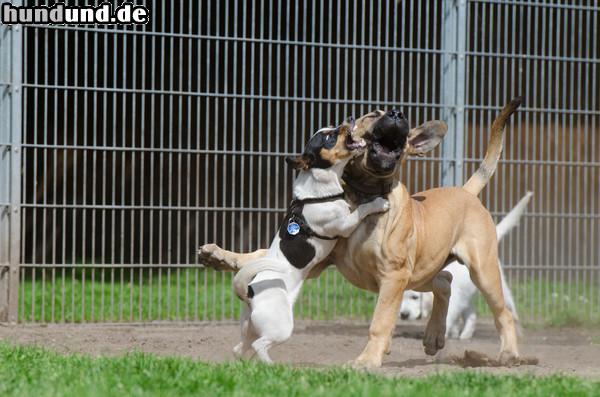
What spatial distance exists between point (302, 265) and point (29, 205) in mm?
3571

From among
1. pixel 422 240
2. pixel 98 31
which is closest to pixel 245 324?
pixel 422 240

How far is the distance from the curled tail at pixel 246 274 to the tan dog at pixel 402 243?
270 mm

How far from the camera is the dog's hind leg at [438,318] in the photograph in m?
5.87

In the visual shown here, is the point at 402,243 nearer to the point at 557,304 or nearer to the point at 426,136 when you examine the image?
the point at 426,136

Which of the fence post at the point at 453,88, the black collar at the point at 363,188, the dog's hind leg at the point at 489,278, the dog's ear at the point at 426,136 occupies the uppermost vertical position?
the fence post at the point at 453,88

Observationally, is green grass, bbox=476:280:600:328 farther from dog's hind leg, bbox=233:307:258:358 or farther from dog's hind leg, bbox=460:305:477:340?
dog's hind leg, bbox=233:307:258:358

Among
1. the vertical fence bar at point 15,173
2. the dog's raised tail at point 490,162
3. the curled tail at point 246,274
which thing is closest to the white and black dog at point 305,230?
the curled tail at point 246,274

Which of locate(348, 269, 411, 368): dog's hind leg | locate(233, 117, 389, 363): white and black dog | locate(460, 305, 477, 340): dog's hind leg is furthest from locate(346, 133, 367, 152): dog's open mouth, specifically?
locate(460, 305, 477, 340): dog's hind leg

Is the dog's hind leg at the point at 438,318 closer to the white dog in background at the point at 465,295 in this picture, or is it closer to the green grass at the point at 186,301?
the white dog in background at the point at 465,295

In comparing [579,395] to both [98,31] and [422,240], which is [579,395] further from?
[98,31]

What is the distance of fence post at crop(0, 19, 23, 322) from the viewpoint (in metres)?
7.65

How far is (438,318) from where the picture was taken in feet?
19.3

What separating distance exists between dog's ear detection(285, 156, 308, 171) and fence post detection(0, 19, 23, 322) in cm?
354

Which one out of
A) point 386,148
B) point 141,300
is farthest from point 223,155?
point 386,148
